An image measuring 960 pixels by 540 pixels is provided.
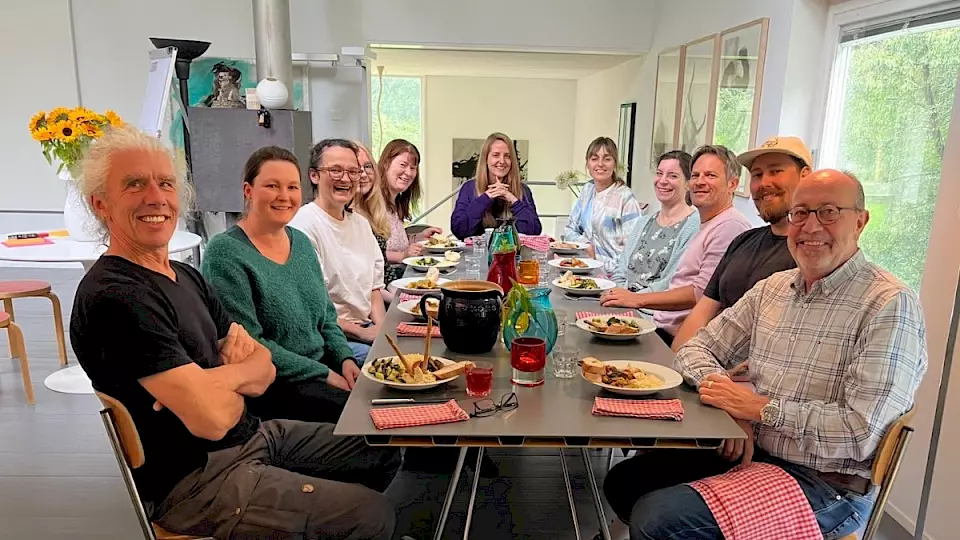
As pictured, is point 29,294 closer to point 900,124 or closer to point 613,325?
point 613,325

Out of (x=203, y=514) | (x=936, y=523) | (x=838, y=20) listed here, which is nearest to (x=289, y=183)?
(x=203, y=514)

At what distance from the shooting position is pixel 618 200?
4.00 m

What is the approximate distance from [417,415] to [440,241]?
2.21m

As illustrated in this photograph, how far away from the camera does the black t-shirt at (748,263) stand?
2.00 m

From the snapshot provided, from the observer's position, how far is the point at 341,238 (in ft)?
8.66

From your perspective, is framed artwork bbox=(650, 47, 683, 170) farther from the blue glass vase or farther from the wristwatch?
the wristwatch

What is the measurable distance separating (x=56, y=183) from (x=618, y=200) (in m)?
5.05

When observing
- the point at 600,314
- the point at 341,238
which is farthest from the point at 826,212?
the point at 341,238

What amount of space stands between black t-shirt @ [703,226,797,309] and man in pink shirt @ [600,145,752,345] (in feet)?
0.99

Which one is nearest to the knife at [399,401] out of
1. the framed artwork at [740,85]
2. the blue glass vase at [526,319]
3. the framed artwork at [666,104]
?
the blue glass vase at [526,319]

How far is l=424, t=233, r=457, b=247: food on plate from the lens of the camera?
347 cm

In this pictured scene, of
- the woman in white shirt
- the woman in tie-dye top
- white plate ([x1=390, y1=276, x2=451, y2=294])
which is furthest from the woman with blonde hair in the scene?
the woman in tie-dye top

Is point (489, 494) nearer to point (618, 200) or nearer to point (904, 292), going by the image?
point (904, 292)

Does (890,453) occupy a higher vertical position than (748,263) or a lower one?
lower
